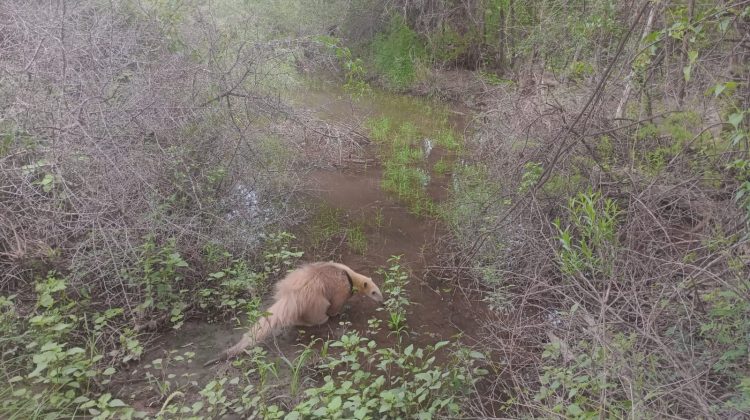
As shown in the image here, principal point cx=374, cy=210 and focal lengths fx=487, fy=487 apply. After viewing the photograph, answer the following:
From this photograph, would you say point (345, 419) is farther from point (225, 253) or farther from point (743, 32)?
point (743, 32)

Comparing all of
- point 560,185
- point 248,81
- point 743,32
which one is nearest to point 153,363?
point 248,81

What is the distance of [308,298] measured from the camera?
425 cm

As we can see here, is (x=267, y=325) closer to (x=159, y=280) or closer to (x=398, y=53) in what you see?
(x=159, y=280)

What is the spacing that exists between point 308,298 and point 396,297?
0.96m

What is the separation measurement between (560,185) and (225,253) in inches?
132

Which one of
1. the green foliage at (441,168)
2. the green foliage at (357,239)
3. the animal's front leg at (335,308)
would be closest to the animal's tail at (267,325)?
the animal's front leg at (335,308)

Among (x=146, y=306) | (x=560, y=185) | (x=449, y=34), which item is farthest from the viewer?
(x=449, y=34)

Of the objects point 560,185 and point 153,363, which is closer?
point 153,363

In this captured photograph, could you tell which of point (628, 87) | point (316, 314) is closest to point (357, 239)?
point (316, 314)

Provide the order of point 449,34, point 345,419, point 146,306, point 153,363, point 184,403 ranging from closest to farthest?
point 345,419 < point 184,403 < point 153,363 < point 146,306 < point 449,34

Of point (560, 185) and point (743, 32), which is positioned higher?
point (743, 32)

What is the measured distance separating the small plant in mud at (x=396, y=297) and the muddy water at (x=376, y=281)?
0.08 m

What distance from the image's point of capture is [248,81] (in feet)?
19.0

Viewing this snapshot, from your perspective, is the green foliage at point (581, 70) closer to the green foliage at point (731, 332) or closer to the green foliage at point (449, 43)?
the green foliage at point (731, 332)
